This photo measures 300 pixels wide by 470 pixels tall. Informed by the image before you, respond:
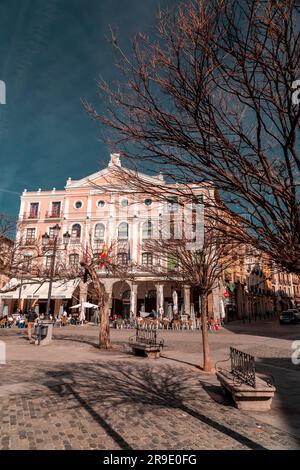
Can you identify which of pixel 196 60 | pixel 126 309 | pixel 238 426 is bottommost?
pixel 238 426

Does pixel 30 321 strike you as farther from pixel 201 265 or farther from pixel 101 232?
pixel 101 232

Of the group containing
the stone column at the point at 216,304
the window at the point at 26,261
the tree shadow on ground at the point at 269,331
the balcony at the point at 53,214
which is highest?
the balcony at the point at 53,214

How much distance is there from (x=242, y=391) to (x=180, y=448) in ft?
6.92

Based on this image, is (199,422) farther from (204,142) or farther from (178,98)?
(178,98)

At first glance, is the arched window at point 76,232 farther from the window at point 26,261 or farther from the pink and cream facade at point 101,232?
the window at point 26,261

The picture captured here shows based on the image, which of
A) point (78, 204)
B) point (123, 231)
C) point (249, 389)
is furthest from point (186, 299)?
point (249, 389)

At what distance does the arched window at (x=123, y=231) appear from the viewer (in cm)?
3300

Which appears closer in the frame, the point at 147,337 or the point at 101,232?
the point at 147,337

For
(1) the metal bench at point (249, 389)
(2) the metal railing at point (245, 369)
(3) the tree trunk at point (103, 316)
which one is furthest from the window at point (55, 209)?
(1) the metal bench at point (249, 389)

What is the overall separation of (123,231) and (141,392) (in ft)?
89.3

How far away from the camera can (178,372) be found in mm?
8758

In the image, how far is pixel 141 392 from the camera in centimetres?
654

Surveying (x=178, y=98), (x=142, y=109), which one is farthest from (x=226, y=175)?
(x=142, y=109)

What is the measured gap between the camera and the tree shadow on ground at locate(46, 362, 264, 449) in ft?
15.6
